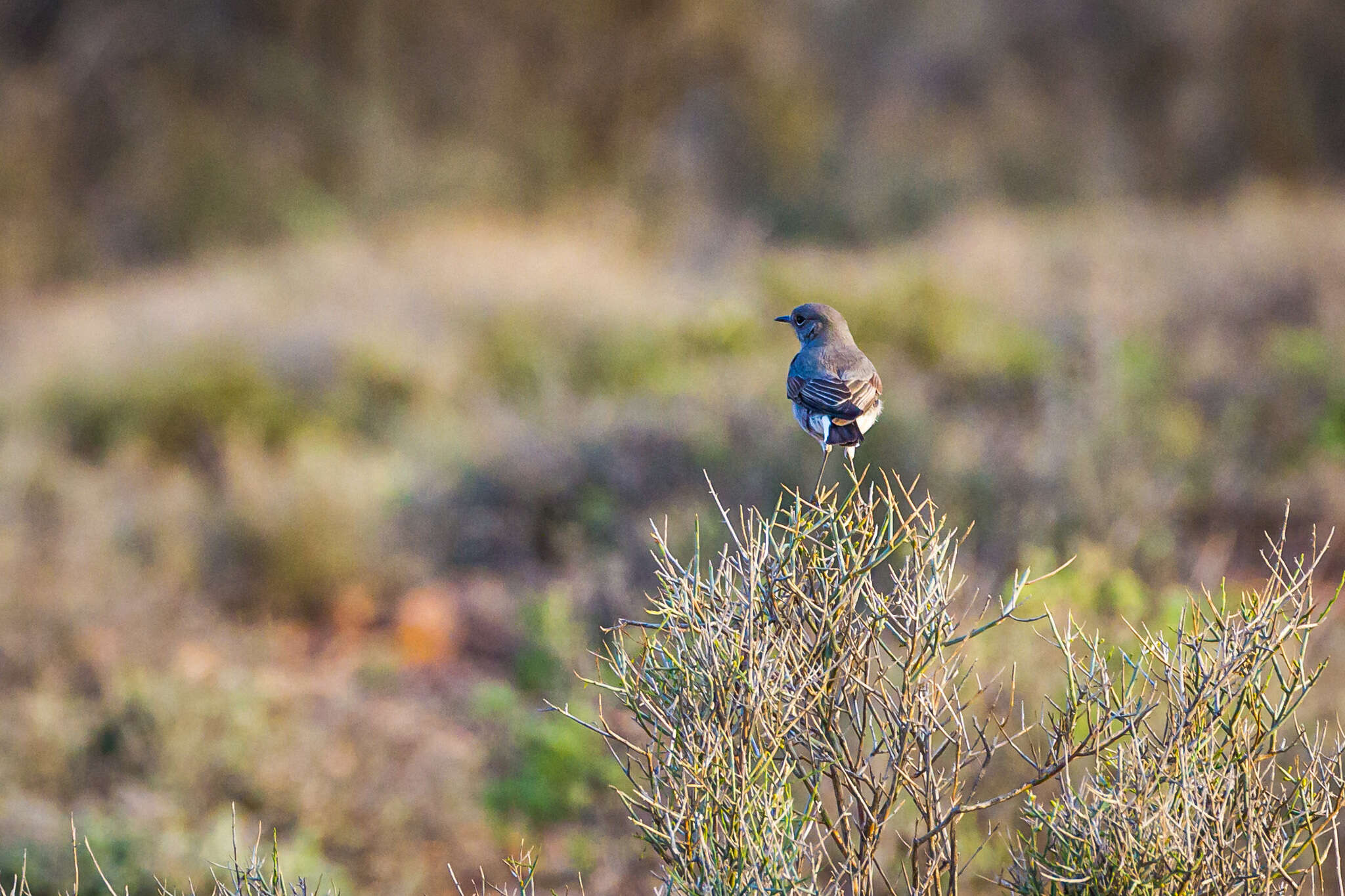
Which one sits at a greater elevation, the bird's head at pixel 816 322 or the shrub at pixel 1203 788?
the bird's head at pixel 816 322

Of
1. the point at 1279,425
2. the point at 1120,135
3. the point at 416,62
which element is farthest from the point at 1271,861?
the point at 1120,135

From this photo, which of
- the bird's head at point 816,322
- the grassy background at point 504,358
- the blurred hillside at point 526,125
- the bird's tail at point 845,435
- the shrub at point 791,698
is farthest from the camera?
the blurred hillside at point 526,125

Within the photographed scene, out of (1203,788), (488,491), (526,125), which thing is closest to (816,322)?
(1203,788)

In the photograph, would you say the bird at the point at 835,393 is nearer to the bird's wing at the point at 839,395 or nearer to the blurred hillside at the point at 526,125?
the bird's wing at the point at 839,395

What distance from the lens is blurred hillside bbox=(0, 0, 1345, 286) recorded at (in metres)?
16.3

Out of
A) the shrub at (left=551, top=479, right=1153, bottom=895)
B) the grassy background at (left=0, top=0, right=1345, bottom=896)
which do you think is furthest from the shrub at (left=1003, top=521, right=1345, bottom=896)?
the grassy background at (left=0, top=0, right=1345, bottom=896)

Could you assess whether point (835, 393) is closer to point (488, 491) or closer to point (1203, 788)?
point (1203, 788)

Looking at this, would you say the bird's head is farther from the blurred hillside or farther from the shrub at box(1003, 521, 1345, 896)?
the blurred hillside

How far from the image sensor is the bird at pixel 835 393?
1238 millimetres

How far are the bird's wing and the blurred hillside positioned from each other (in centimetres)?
1381

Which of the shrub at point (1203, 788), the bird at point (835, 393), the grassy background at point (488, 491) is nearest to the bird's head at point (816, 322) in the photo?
the bird at point (835, 393)

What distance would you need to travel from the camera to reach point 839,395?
1254mm

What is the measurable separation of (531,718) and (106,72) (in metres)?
17.3

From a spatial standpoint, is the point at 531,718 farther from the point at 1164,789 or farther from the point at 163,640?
the point at 1164,789
